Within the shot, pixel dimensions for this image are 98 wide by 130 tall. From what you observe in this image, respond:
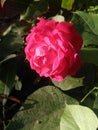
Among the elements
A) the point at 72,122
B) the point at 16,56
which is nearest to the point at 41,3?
the point at 16,56

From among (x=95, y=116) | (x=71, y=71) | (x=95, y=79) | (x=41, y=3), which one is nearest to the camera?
(x=95, y=116)

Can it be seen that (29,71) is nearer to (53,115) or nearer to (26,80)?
(26,80)

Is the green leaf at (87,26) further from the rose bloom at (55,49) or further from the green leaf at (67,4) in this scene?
the green leaf at (67,4)

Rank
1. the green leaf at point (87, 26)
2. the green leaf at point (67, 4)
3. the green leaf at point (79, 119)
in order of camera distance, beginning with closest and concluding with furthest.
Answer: the green leaf at point (79, 119), the green leaf at point (87, 26), the green leaf at point (67, 4)

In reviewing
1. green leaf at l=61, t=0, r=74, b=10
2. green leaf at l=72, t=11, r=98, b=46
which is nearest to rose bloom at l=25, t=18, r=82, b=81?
green leaf at l=72, t=11, r=98, b=46

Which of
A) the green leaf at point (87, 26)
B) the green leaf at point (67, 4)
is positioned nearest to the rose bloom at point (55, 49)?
the green leaf at point (87, 26)

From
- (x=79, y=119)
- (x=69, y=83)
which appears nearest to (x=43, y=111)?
(x=69, y=83)

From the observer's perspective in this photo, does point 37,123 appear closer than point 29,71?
Yes
